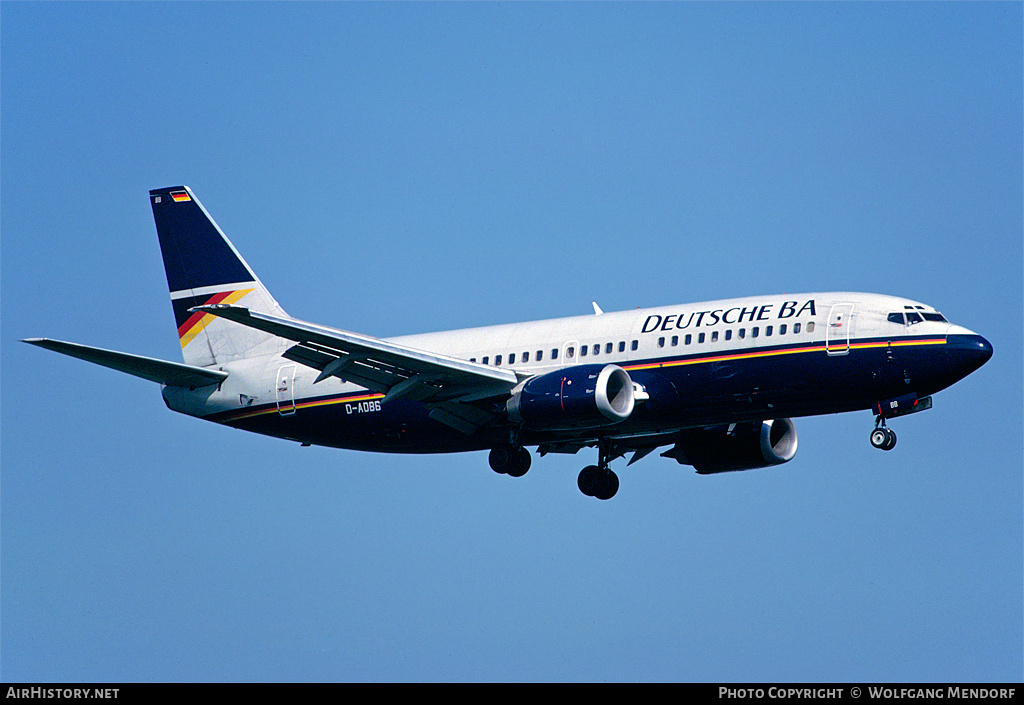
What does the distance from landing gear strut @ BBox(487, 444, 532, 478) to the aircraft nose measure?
13045 mm

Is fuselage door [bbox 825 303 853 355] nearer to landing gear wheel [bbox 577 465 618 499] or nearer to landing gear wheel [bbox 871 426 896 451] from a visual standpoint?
landing gear wheel [bbox 871 426 896 451]

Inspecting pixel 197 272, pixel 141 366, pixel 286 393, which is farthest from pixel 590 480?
pixel 197 272

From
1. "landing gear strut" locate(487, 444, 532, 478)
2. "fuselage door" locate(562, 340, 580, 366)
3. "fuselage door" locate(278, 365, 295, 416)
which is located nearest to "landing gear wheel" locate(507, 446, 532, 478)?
"landing gear strut" locate(487, 444, 532, 478)

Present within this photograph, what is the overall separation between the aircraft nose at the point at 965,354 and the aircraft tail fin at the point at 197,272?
2361cm

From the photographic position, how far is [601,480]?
49562 mm

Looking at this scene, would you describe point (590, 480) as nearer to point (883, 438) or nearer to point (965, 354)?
point (883, 438)

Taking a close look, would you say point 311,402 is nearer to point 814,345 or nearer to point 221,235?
point 221,235

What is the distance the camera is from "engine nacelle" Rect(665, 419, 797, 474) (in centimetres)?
4853

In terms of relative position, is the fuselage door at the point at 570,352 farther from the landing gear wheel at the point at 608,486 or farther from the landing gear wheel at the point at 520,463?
the landing gear wheel at the point at 608,486

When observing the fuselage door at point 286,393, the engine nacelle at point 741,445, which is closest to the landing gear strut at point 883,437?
Answer: the engine nacelle at point 741,445

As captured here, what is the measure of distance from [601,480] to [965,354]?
44.1 ft

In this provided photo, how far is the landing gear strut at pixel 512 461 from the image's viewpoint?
46031 mm

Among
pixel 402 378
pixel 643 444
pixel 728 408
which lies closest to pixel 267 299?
pixel 402 378
